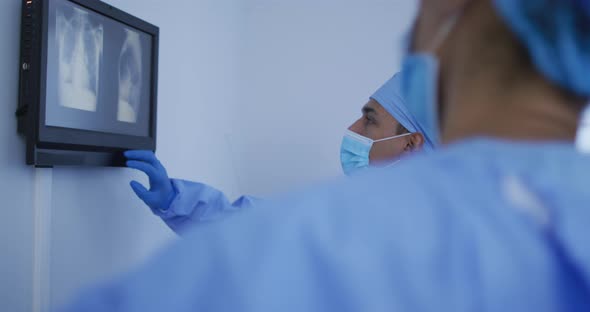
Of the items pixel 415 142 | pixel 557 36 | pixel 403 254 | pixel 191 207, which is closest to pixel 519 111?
pixel 557 36

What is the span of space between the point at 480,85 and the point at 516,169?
11cm

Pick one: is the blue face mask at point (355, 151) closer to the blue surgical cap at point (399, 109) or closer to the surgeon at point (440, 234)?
the blue surgical cap at point (399, 109)

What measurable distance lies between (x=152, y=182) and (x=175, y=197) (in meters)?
0.08

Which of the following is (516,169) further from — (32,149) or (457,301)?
(32,149)

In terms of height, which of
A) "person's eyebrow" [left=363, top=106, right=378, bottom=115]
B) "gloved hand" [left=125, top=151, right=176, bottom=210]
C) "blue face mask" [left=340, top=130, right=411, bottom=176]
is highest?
"person's eyebrow" [left=363, top=106, right=378, bottom=115]

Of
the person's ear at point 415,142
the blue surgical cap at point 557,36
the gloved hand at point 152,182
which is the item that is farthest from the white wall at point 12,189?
the person's ear at point 415,142

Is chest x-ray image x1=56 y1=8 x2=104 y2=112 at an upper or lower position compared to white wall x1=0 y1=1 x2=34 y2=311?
upper

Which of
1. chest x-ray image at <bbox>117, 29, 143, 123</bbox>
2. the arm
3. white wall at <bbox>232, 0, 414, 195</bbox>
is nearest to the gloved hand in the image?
the arm

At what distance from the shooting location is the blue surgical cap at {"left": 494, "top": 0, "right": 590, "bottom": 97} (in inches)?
18.2

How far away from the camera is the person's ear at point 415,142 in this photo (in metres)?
1.68

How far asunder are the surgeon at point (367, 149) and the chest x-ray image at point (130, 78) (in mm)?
227

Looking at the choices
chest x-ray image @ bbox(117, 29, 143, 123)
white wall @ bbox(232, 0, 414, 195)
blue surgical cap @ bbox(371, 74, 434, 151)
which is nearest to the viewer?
chest x-ray image @ bbox(117, 29, 143, 123)

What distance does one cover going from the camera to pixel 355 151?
5.70 ft

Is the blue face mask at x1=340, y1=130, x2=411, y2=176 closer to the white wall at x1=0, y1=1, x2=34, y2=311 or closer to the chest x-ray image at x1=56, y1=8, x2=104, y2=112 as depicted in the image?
the chest x-ray image at x1=56, y1=8, x2=104, y2=112
